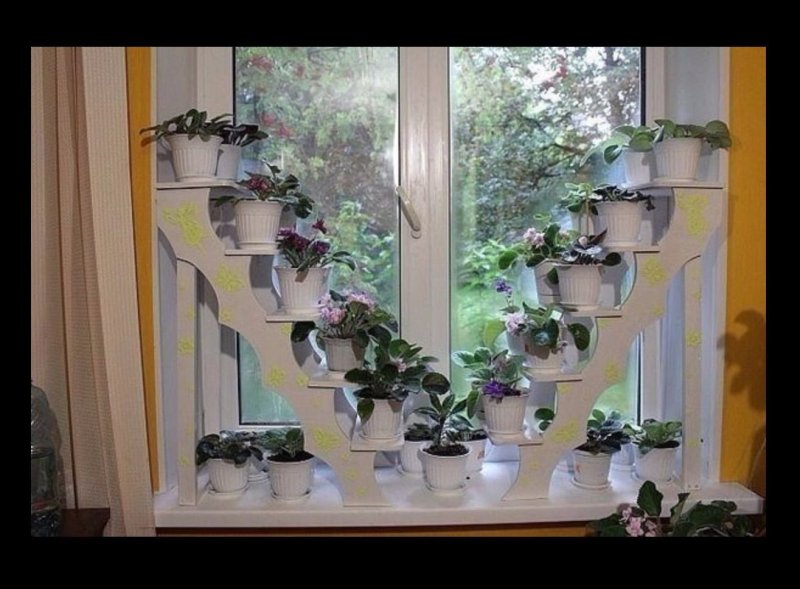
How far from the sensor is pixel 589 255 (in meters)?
1.40

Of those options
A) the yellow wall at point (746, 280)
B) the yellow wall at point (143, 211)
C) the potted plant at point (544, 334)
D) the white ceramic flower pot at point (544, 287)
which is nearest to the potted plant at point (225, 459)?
the yellow wall at point (143, 211)

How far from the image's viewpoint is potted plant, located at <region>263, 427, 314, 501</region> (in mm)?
1432

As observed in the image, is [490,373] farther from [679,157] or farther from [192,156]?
[192,156]

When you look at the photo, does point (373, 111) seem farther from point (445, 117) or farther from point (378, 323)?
point (378, 323)

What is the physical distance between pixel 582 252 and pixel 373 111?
643 mm

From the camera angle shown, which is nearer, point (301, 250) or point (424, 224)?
point (301, 250)

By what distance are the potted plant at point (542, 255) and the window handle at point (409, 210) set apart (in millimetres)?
224

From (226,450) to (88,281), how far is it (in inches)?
19.0

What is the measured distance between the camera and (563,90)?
1.63m

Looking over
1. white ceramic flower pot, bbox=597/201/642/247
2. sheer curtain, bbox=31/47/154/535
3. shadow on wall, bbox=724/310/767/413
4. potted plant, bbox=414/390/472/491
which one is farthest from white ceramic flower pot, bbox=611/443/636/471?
sheer curtain, bbox=31/47/154/535

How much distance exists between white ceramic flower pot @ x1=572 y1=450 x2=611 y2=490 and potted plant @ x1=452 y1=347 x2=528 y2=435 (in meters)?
0.19

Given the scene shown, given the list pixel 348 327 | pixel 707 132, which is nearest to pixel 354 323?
pixel 348 327

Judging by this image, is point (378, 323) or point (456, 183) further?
point (456, 183)
